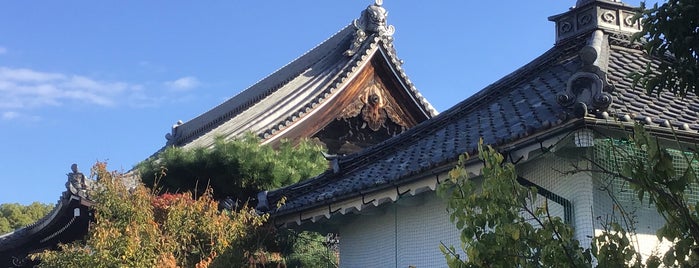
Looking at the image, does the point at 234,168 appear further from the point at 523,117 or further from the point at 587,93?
the point at 587,93

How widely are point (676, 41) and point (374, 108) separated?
14648 millimetres

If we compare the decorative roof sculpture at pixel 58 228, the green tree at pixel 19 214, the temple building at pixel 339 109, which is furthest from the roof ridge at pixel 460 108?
the green tree at pixel 19 214

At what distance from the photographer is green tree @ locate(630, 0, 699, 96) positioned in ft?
11.7

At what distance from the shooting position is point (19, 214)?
43.5 meters

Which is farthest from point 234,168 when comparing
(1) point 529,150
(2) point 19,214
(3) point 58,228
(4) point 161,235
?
(2) point 19,214

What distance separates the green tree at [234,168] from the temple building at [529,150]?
247cm

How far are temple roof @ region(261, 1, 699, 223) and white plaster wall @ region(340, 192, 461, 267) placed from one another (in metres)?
0.52

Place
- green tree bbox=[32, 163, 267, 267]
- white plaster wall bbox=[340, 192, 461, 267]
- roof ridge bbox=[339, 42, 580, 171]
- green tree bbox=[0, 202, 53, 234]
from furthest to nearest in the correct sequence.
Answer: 1. green tree bbox=[0, 202, 53, 234]
2. roof ridge bbox=[339, 42, 580, 171]
3. green tree bbox=[32, 163, 267, 267]
4. white plaster wall bbox=[340, 192, 461, 267]

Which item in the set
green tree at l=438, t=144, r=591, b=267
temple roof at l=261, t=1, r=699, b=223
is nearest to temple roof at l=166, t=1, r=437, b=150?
temple roof at l=261, t=1, r=699, b=223

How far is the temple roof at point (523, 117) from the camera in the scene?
625 centimetres

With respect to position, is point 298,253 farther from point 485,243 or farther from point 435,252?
point 485,243

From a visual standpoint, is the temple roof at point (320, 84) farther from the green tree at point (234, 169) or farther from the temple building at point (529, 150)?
the temple building at point (529, 150)

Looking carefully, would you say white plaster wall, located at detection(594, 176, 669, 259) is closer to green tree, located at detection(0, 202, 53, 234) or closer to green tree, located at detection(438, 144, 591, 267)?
green tree, located at detection(438, 144, 591, 267)


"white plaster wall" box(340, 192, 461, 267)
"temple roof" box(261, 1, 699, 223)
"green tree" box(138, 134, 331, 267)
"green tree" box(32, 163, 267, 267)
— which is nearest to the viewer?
"temple roof" box(261, 1, 699, 223)
